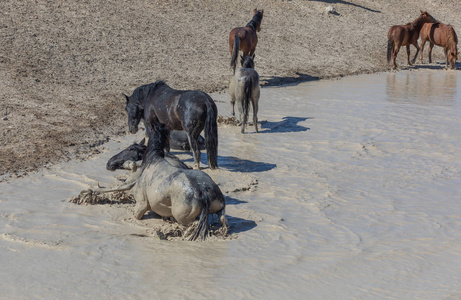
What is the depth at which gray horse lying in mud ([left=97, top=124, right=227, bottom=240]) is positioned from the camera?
5.95 metres

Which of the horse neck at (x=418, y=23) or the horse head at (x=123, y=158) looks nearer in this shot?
the horse head at (x=123, y=158)

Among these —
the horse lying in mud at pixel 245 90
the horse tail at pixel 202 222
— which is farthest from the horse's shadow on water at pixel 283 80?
the horse tail at pixel 202 222

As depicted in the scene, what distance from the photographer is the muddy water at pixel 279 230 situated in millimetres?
5109

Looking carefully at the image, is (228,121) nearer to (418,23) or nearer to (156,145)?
(156,145)

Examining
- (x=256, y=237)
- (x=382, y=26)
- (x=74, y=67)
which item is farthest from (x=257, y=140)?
(x=382, y=26)

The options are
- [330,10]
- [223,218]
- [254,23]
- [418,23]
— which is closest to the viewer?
[223,218]

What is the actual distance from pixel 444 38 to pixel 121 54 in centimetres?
1200

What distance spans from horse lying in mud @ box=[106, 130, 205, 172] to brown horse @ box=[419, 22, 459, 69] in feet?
46.7

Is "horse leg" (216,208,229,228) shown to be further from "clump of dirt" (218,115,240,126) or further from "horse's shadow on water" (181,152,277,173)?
"clump of dirt" (218,115,240,126)

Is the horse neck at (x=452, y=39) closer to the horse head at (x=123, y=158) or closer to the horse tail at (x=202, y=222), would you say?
the horse head at (x=123, y=158)

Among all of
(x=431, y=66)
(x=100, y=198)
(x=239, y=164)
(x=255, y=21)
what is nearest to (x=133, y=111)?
(x=239, y=164)

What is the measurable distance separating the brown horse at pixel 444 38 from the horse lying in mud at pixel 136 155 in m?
14.2

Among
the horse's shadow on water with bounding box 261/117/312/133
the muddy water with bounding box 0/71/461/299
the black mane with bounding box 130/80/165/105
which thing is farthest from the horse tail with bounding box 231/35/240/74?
the black mane with bounding box 130/80/165/105

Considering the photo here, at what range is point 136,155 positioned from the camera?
26.9 ft
